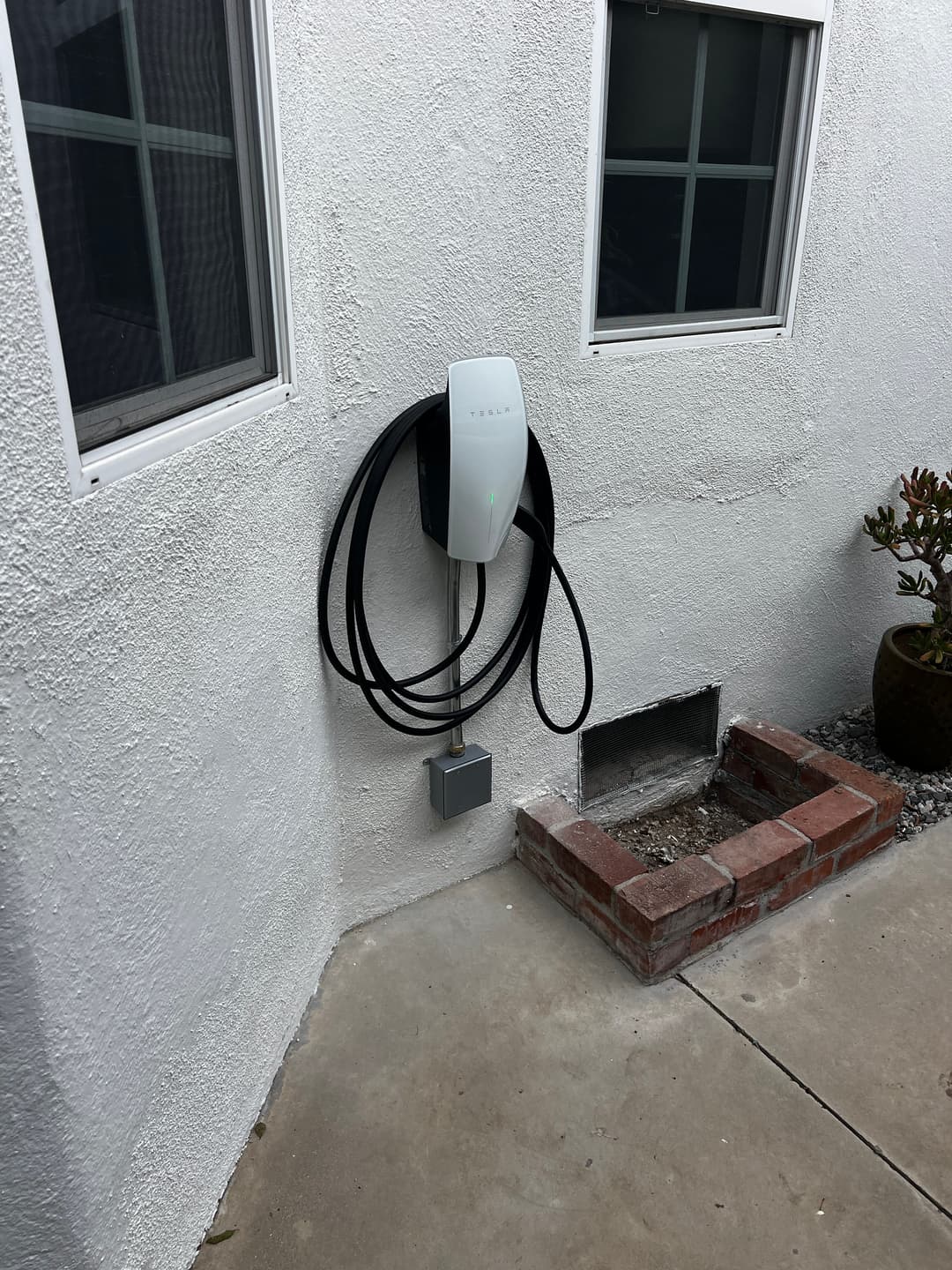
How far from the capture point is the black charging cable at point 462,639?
200cm

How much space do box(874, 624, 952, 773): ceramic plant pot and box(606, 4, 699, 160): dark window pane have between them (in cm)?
175

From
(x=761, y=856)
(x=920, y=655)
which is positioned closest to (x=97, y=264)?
(x=761, y=856)

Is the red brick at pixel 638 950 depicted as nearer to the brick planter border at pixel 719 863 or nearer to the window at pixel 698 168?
the brick planter border at pixel 719 863

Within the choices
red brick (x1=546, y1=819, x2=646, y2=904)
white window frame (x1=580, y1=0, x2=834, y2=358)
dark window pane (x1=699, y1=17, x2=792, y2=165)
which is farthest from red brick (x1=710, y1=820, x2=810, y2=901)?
dark window pane (x1=699, y1=17, x2=792, y2=165)

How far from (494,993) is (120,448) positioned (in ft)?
5.30

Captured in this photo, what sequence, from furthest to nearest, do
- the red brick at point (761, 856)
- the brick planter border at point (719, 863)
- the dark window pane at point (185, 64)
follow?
the red brick at point (761, 856)
the brick planter border at point (719, 863)
the dark window pane at point (185, 64)

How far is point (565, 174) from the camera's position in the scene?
2.16 metres

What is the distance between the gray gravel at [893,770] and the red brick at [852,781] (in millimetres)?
140

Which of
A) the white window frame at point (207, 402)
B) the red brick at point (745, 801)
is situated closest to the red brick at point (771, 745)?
the red brick at point (745, 801)

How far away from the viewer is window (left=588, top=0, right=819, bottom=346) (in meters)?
2.27

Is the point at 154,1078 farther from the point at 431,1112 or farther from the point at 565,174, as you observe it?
the point at 565,174

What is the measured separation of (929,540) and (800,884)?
4.03 ft

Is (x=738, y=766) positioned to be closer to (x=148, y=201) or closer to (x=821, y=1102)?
(x=821, y=1102)

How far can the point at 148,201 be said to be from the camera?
1329 mm
